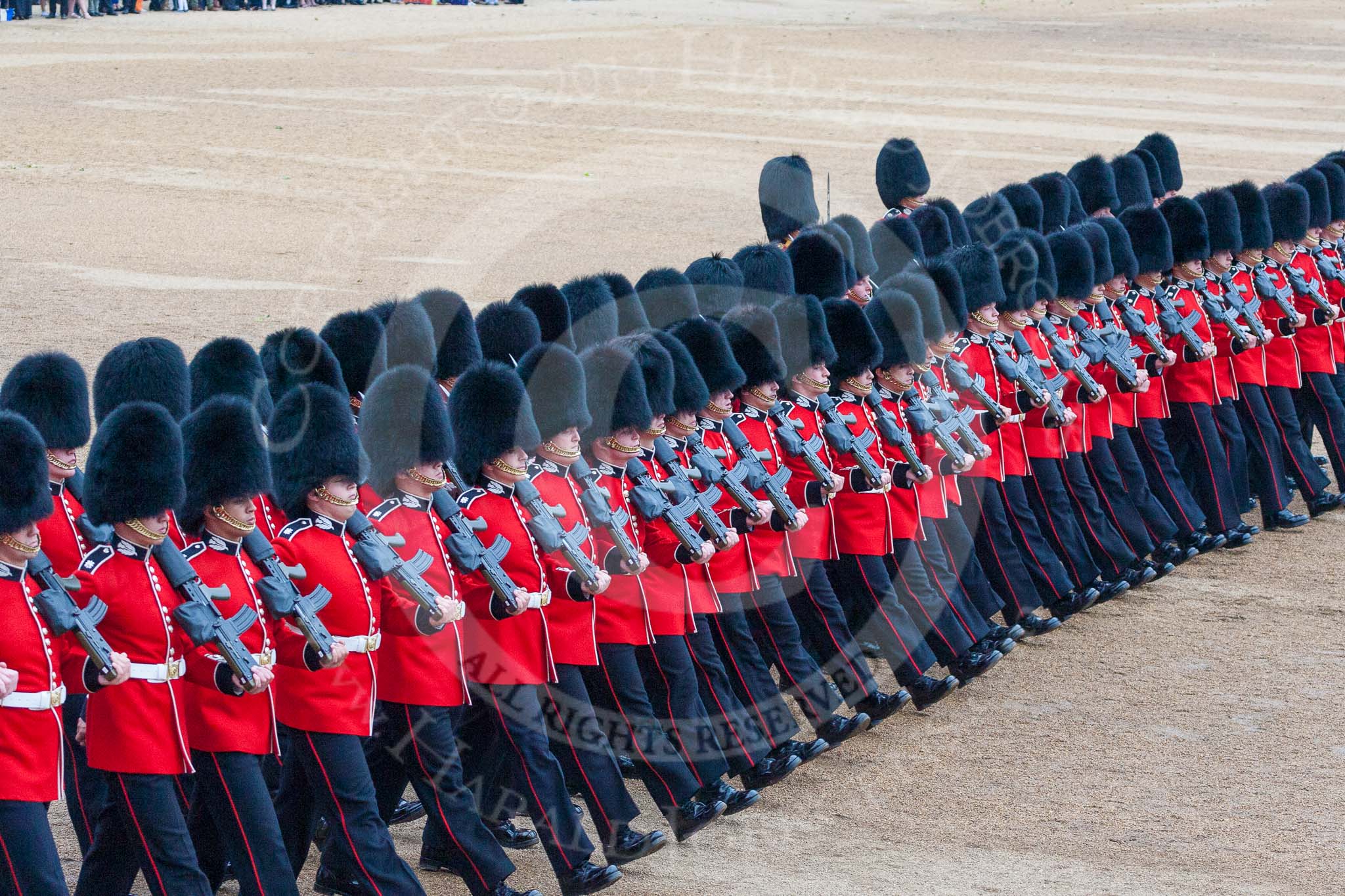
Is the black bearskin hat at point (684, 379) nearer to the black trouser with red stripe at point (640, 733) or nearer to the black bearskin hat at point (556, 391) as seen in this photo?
the black bearskin hat at point (556, 391)

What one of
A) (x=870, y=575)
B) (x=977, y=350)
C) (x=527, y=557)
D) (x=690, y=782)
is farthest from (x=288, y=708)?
(x=977, y=350)

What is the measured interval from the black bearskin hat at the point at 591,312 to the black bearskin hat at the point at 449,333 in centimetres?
37

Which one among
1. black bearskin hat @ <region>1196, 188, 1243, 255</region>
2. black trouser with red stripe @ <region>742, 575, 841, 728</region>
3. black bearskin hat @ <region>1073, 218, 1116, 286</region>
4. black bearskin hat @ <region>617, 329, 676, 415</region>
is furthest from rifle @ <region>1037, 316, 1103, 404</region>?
black bearskin hat @ <region>617, 329, 676, 415</region>

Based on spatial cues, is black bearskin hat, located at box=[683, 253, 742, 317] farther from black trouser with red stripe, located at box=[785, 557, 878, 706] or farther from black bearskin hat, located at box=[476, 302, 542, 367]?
black trouser with red stripe, located at box=[785, 557, 878, 706]

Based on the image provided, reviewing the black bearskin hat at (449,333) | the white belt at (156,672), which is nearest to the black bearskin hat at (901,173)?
the black bearskin hat at (449,333)

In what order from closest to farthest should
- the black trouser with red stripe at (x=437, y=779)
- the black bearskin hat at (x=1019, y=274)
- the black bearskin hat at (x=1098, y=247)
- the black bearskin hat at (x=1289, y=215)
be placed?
1. the black trouser with red stripe at (x=437, y=779)
2. the black bearskin hat at (x=1019, y=274)
3. the black bearskin hat at (x=1098, y=247)
4. the black bearskin hat at (x=1289, y=215)

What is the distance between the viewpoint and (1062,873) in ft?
14.1

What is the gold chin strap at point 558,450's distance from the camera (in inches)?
175

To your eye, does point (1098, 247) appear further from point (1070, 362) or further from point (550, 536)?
point (550, 536)

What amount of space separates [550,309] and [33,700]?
228cm

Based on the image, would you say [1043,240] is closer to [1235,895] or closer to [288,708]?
[1235,895]

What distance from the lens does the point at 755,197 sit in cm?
1378

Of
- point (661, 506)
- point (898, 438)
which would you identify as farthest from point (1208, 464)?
point (661, 506)

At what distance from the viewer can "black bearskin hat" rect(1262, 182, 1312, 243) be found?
24.7ft
